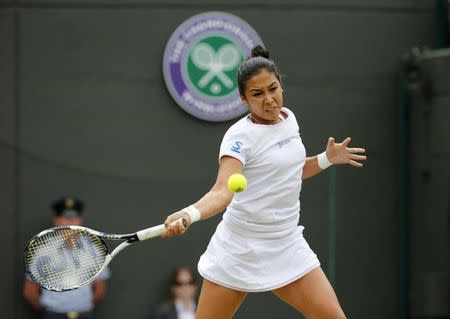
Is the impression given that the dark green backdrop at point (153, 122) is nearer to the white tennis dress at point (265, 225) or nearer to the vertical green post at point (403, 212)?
the vertical green post at point (403, 212)

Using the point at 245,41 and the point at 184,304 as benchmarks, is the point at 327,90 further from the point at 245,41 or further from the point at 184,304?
the point at 184,304

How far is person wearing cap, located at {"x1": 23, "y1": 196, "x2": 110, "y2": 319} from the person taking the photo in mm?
8812

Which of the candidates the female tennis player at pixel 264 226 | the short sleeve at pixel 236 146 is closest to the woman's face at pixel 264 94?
the female tennis player at pixel 264 226

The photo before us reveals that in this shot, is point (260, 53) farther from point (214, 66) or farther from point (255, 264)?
point (214, 66)

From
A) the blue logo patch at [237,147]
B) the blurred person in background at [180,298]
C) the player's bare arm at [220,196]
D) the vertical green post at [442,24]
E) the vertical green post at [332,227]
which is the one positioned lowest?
the blurred person in background at [180,298]

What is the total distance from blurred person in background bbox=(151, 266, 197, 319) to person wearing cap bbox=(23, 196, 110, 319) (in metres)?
0.52

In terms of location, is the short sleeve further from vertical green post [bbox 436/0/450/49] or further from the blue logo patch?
vertical green post [bbox 436/0/450/49]

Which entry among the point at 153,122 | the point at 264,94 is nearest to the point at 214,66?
the point at 153,122

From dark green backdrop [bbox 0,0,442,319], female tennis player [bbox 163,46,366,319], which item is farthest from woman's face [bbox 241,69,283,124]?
dark green backdrop [bbox 0,0,442,319]

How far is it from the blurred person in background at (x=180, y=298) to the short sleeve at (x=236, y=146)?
12.5ft

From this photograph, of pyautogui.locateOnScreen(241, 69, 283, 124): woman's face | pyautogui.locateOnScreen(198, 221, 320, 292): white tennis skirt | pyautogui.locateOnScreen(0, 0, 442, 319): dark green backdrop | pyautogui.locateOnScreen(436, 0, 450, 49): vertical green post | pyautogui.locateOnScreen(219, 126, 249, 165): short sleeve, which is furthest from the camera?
pyautogui.locateOnScreen(436, 0, 450, 49): vertical green post

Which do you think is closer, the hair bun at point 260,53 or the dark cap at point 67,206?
the hair bun at point 260,53

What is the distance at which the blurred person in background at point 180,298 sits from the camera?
8953 millimetres

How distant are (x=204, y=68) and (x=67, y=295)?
2.13m
